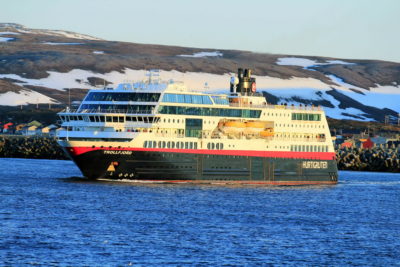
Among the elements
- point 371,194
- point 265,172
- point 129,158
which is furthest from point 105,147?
point 371,194

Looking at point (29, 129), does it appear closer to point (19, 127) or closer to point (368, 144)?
point (19, 127)

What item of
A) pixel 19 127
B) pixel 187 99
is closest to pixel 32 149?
pixel 19 127

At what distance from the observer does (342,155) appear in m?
134

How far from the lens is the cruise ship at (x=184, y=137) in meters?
75.4

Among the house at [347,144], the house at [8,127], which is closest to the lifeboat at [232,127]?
the house at [347,144]

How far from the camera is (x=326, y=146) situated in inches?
3595

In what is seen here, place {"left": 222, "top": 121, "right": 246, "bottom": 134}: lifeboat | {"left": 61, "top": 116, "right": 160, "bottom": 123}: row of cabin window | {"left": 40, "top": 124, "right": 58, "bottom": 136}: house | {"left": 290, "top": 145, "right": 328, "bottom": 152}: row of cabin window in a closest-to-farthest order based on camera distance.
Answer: {"left": 61, "top": 116, "right": 160, "bottom": 123}: row of cabin window < {"left": 222, "top": 121, "right": 246, "bottom": 134}: lifeboat < {"left": 290, "top": 145, "right": 328, "bottom": 152}: row of cabin window < {"left": 40, "top": 124, "right": 58, "bottom": 136}: house

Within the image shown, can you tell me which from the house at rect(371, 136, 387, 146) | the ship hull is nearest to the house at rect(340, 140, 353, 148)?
the house at rect(371, 136, 387, 146)

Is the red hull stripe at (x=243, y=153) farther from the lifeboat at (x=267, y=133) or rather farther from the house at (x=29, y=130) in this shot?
the house at (x=29, y=130)

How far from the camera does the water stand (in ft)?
139

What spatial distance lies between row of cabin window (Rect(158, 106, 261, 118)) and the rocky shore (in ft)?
151

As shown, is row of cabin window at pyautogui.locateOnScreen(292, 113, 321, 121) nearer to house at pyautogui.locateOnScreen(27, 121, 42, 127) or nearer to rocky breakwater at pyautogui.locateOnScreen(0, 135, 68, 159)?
rocky breakwater at pyautogui.locateOnScreen(0, 135, 68, 159)

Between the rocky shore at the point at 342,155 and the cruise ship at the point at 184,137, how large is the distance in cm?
3923

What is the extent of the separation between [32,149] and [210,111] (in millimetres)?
59180
